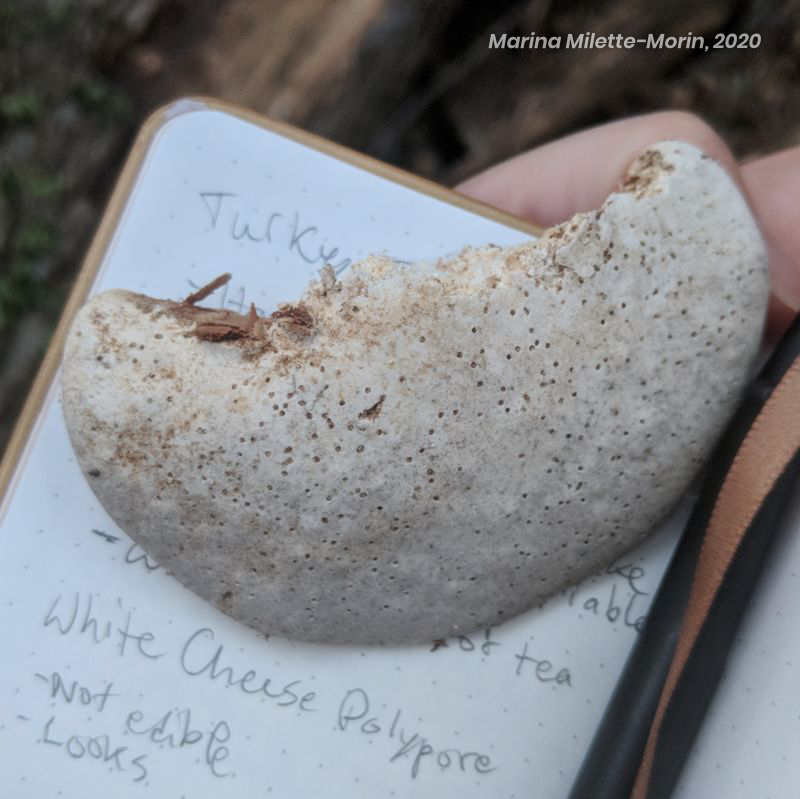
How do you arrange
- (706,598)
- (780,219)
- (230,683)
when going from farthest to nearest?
1. (780,219)
2. (230,683)
3. (706,598)

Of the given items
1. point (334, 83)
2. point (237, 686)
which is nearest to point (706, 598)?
point (237, 686)

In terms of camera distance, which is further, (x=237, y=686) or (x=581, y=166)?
(x=581, y=166)

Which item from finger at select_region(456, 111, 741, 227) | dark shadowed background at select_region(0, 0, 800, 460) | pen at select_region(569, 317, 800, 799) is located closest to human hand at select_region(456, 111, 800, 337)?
finger at select_region(456, 111, 741, 227)

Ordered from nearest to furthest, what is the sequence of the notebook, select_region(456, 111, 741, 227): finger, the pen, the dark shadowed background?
the pen < the notebook < select_region(456, 111, 741, 227): finger < the dark shadowed background

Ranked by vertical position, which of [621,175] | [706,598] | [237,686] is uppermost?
[621,175]

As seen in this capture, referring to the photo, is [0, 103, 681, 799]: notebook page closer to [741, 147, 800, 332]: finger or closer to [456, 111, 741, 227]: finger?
[741, 147, 800, 332]: finger

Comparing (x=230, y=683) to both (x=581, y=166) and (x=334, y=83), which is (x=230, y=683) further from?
(x=334, y=83)

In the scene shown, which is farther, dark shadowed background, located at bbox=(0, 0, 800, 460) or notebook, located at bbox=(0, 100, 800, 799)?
dark shadowed background, located at bbox=(0, 0, 800, 460)

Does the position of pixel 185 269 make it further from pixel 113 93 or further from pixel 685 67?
pixel 685 67

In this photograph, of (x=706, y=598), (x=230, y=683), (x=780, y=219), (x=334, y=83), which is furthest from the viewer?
(x=334, y=83)
